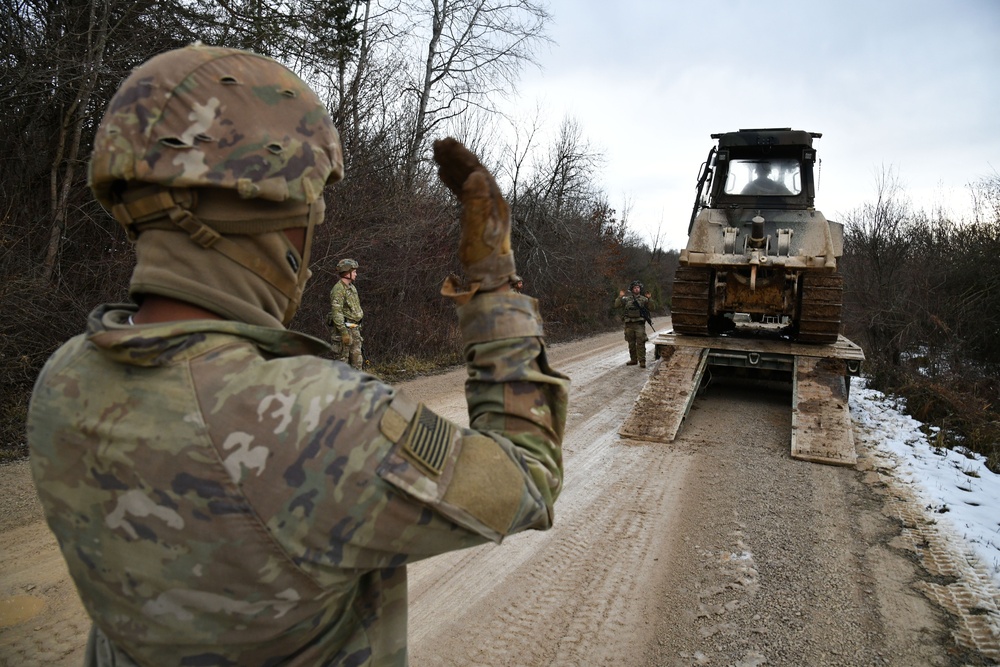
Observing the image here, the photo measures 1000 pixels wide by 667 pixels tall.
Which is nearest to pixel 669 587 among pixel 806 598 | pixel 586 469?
pixel 806 598

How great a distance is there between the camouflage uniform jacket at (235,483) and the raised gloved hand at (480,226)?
0.98ft

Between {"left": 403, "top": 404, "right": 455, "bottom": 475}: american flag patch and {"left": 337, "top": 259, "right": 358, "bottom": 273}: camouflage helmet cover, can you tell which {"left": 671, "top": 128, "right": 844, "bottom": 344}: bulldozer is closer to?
{"left": 337, "top": 259, "right": 358, "bottom": 273}: camouflage helmet cover

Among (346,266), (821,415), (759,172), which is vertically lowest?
(821,415)

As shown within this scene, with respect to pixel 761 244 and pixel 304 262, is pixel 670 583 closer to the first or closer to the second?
pixel 304 262

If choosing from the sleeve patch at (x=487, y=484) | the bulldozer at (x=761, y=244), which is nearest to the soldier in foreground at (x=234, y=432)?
the sleeve patch at (x=487, y=484)

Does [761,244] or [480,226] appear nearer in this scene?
[480,226]

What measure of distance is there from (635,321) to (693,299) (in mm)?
3287

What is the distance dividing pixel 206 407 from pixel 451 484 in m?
0.36

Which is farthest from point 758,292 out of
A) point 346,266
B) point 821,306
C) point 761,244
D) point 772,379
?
point 346,266

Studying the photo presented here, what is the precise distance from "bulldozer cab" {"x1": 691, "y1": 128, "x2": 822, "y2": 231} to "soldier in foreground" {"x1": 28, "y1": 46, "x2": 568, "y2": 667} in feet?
32.4

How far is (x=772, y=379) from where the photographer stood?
10219 millimetres

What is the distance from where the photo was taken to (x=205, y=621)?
3.17 feet

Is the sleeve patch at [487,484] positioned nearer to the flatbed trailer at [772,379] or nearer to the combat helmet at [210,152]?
the combat helmet at [210,152]

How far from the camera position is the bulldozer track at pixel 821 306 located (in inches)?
338
